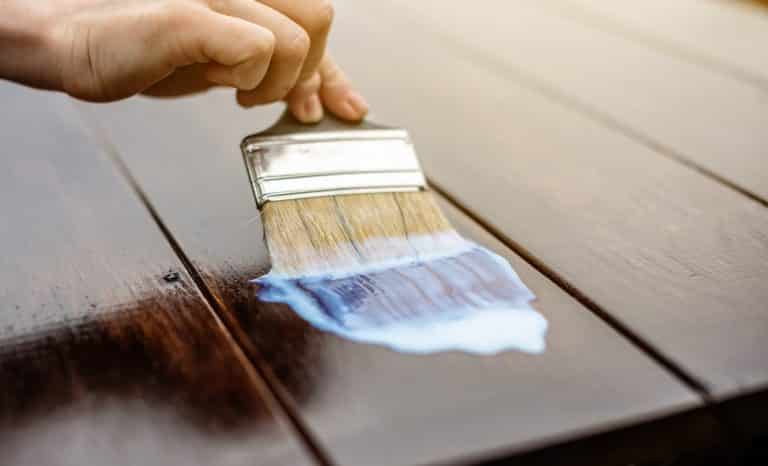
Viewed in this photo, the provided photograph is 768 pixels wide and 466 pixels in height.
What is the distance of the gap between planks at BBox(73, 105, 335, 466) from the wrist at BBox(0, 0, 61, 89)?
0.13 metres

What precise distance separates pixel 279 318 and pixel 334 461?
171 mm

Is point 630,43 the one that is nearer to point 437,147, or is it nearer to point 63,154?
point 437,147

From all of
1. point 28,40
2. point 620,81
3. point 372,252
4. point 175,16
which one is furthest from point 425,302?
point 620,81

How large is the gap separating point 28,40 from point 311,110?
11.4 inches

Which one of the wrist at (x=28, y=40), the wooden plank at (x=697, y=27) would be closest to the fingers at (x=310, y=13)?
the wrist at (x=28, y=40)

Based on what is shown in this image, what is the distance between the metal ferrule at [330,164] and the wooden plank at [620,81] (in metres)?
0.33

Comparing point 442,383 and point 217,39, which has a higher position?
point 217,39

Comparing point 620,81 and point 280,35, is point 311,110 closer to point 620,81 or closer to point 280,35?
point 280,35

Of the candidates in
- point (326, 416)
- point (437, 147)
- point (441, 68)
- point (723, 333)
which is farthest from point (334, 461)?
point (441, 68)

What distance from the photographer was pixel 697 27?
5.18 feet

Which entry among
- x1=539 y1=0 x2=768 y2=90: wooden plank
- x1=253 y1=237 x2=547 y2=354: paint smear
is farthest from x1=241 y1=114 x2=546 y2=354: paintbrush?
x1=539 y1=0 x2=768 y2=90: wooden plank

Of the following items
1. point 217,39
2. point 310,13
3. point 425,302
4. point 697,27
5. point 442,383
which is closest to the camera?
point 442,383

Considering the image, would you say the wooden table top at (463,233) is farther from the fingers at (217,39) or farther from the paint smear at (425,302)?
the fingers at (217,39)

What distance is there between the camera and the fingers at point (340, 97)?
0.97 meters
